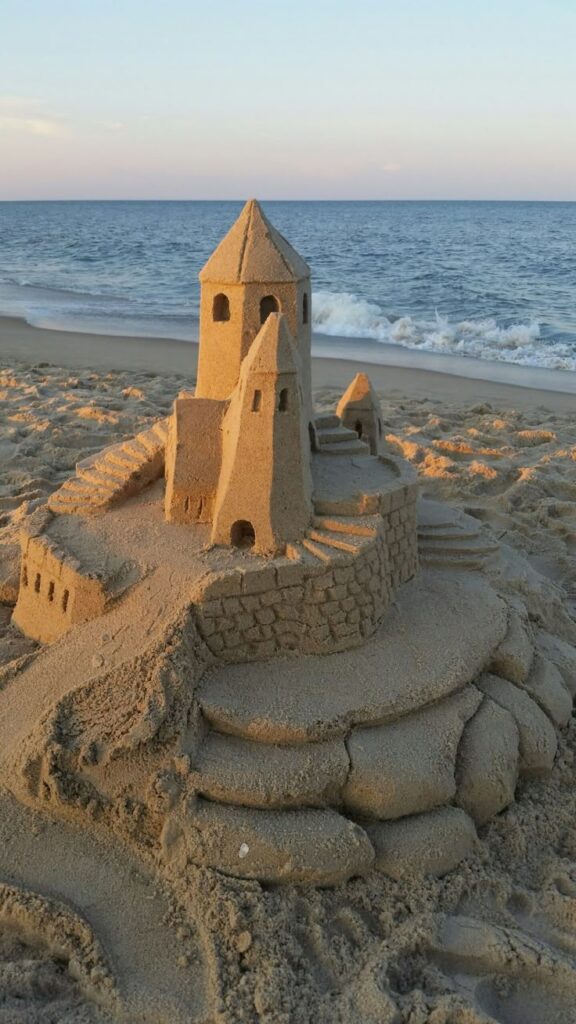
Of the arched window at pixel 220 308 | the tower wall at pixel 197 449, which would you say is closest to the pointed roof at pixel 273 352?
the tower wall at pixel 197 449

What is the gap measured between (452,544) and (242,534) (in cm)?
177

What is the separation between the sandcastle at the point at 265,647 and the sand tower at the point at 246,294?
0.01m

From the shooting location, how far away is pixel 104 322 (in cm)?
1858

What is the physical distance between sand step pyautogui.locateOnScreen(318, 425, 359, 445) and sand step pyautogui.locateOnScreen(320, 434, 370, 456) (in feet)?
0.07

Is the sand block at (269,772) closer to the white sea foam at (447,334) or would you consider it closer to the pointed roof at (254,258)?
the pointed roof at (254,258)

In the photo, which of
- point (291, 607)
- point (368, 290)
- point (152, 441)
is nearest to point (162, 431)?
point (152, 441)

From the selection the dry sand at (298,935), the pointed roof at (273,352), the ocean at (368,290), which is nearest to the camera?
the dry sand at (298,935)

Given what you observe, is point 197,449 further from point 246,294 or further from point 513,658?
point 513,658

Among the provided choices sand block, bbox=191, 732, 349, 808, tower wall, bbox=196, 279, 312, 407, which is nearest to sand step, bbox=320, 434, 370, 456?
tower wall, bbox=196, 279, 312, 407

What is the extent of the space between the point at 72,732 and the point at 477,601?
2.64 m

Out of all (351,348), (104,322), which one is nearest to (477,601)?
(351,348)

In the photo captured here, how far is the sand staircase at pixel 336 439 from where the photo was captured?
5703 mm

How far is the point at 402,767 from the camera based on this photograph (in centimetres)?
407

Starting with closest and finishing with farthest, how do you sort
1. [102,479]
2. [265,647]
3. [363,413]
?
[265,647] → [102,479] → [363,413]
